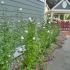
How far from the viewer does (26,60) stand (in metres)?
8.20

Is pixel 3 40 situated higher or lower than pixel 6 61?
higher

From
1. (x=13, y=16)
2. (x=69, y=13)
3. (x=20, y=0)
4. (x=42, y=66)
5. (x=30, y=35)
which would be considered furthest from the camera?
(x=69, y=13)

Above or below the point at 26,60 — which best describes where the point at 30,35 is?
above

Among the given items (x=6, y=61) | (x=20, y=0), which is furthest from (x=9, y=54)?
(x=20, y=0)

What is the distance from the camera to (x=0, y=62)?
226 inches

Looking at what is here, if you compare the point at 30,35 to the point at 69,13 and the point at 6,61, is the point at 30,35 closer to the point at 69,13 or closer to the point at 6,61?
the point at 6,61

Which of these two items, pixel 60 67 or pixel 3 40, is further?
pixel 60 67

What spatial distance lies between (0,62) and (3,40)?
0.50m

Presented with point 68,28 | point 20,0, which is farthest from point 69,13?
point 20,0

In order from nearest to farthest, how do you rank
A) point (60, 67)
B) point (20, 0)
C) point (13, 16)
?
point (60, 67) < point (13, 16) < point (20, 0)

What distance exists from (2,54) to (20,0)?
19.8 feet

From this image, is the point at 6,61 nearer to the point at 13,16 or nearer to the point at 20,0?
the point at 13,16

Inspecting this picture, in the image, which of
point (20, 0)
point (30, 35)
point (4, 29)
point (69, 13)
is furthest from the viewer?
point (69, 13)

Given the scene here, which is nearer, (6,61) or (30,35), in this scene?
(6,61)
